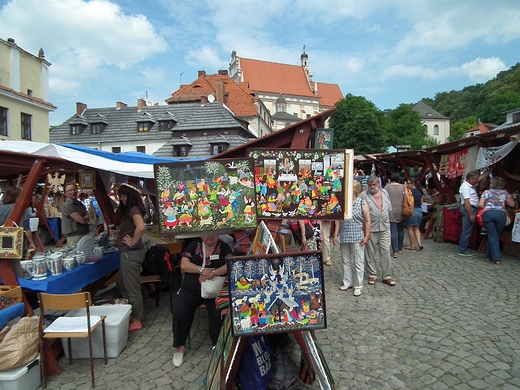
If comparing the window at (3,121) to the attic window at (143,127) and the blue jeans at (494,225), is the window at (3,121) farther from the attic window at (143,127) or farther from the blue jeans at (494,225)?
the blue jeans at (494,225)

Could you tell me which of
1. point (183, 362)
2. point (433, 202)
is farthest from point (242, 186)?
point (433, 202)

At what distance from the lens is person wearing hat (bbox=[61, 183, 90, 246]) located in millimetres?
5402

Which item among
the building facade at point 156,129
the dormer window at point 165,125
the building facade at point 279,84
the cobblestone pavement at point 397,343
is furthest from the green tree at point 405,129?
the cobblestone pavement at point 397,343

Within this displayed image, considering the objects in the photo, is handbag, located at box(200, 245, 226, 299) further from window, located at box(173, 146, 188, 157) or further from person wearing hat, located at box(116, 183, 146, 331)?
window, located at box(173, 146, 188, 157)

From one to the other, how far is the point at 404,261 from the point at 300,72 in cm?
7776

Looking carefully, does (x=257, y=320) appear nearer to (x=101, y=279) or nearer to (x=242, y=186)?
(x=242, y=186)

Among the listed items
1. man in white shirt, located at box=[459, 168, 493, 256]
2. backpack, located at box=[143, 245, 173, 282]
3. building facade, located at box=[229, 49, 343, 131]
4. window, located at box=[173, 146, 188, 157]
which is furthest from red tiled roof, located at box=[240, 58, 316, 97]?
backpack, located at box=[143, 245, 173, 282]

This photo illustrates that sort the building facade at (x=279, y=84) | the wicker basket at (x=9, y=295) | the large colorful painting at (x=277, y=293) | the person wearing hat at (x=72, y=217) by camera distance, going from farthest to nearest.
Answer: the building facade at (x=279, y=84) < the person wearing hat at (x=72, y=217) < the wicker basket at (x=9, y=295) < the large colorful painting at (x=277, y=293)

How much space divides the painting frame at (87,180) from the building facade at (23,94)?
1906cm

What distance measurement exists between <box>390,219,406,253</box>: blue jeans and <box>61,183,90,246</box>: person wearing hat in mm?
6243

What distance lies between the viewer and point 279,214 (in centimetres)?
307

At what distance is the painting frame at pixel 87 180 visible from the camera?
5984mm

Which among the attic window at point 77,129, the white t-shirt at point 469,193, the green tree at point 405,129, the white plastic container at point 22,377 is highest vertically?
the green tree at point 405,129

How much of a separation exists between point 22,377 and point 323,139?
367 centimetres
